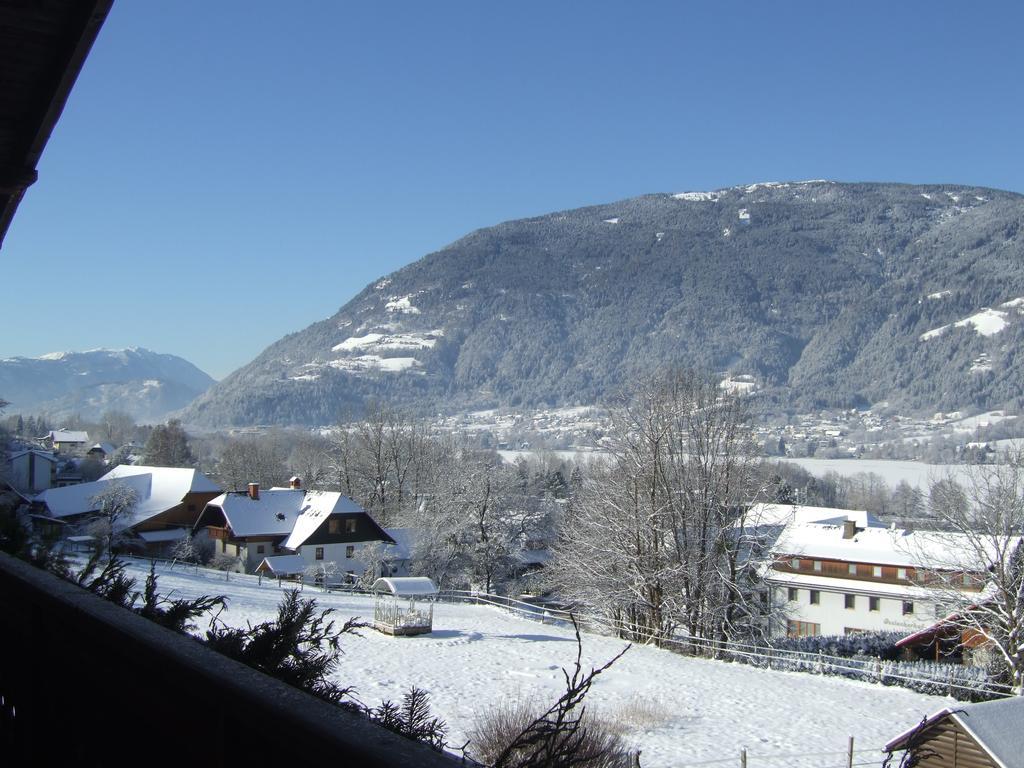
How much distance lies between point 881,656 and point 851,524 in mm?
14661

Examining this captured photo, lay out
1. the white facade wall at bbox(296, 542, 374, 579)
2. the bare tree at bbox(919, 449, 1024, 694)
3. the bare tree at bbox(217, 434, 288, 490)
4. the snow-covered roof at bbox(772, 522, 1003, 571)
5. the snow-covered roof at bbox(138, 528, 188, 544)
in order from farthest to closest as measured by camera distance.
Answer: the bare tree at bbox(217, 434, 288, 490)
the snow-covered roof at bbox(138, 528, 188, 544)
the white facade wall at bbox(296, 542, 374, 579)
the snow-covered roof at bbox(772, 522, 1003, 571)
the bare tree at bbox(919, 449, 1024, 694)

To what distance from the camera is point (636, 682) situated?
2181 cm

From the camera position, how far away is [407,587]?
33438 millimetres

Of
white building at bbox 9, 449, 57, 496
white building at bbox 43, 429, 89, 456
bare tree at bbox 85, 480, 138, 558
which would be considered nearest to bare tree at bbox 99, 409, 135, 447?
white building at bbox 43, 429, 89, 456

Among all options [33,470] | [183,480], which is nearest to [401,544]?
[183,480]

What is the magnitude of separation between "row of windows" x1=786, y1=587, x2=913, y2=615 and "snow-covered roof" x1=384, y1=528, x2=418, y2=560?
2067 centimetres

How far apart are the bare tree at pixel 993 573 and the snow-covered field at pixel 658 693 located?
13.7 ft

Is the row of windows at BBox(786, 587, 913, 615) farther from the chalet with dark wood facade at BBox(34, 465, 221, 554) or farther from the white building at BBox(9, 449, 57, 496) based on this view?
the white building at BBox(9, 449, 57, 496)

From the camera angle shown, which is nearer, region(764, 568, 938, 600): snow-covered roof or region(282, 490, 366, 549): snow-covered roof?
region(764, 568, 938, 600): snow-covered roof

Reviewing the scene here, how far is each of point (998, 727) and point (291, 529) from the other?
4215cm

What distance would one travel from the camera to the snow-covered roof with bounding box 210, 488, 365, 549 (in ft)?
159

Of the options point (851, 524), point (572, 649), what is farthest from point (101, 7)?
point (851, 524)

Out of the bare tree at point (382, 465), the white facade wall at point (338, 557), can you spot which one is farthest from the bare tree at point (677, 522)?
the bare tree at point (382, 465)

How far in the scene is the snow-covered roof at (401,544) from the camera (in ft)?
160
